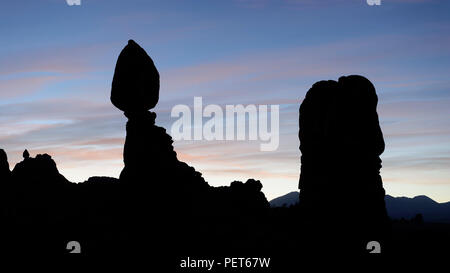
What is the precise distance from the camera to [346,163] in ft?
152

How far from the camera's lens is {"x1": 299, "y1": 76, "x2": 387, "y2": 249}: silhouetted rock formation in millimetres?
45812

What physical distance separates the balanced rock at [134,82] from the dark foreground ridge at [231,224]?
9 cm

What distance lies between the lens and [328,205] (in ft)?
154

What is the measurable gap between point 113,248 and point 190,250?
730 centimetres

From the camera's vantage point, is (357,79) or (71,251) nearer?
(357,79)

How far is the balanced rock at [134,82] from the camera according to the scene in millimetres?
50469

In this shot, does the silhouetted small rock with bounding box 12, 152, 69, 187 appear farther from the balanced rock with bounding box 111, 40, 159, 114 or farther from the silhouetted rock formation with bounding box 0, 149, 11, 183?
the balanced rock with bounding box 111, 40, 159, 114

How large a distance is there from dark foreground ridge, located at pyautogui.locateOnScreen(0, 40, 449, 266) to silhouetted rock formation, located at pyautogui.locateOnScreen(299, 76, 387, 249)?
9cm

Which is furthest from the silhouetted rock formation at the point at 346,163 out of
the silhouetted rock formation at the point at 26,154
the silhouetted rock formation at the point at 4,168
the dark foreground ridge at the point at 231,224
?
the silhouetted rock formation at the point at 26,154

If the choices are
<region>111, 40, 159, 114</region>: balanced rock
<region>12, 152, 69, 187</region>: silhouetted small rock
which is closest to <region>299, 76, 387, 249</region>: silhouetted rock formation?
<region>111, 40, 159, 114</region>: balanced rock

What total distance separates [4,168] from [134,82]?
220 ft
